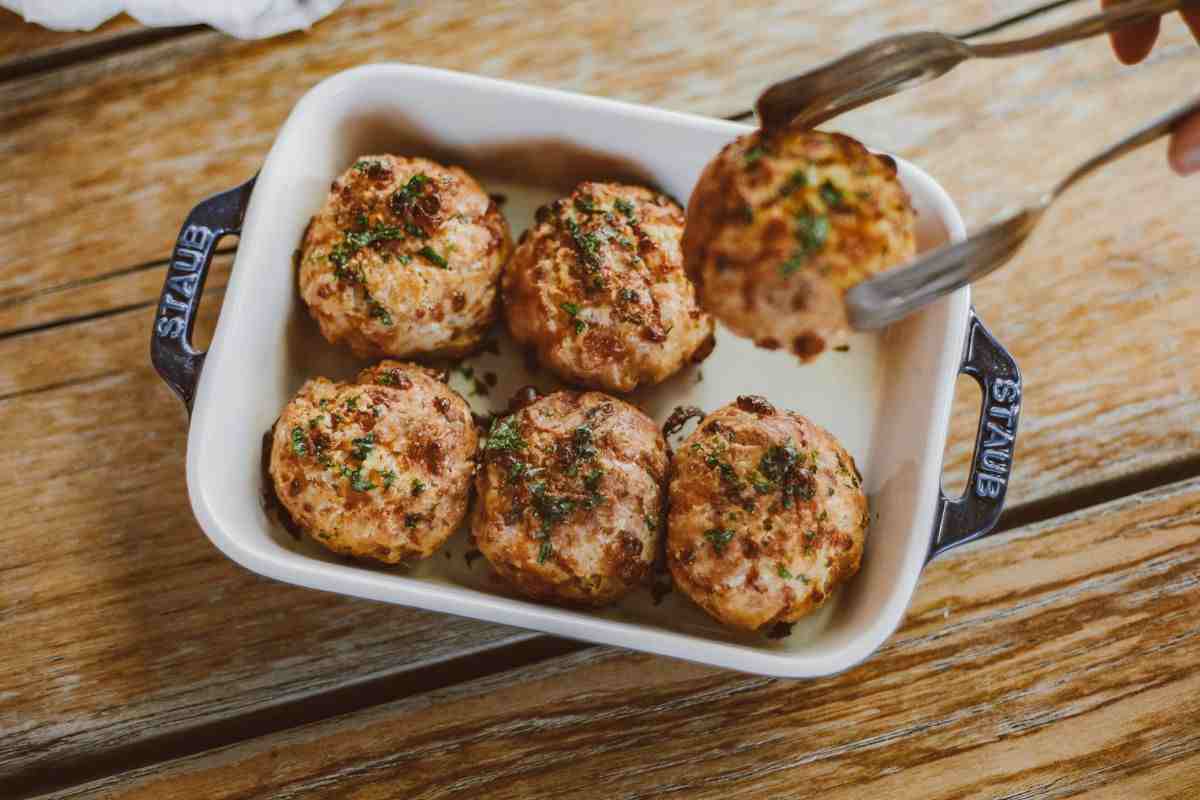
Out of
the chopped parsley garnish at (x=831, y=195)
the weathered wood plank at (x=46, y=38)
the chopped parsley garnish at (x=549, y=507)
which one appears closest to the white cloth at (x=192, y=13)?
the weathered wood plank at (x=46, y=38)

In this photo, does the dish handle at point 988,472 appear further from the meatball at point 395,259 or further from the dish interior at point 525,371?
the meatball at point 395,259

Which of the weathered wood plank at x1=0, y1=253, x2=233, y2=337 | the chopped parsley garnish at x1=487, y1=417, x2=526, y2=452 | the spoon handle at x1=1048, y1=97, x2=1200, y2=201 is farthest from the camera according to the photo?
the weathered wood plank at x1=0, y1=253, x2=233, y2=337

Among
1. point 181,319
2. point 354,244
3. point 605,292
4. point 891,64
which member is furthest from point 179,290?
point 891,64

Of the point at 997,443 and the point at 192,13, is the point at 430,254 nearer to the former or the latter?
the point at 192,13

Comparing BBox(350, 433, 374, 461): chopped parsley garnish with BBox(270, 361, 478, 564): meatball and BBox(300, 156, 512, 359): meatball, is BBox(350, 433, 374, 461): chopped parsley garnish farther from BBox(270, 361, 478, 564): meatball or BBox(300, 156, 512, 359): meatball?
BBox(300, 156, 512, 359): meatball

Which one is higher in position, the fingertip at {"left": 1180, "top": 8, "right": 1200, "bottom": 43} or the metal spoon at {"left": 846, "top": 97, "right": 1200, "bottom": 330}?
the fingertip at {"left": 1180, "top": 8, "right": 1200, "bottom": 43}

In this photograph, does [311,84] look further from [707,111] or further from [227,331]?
[707,111]

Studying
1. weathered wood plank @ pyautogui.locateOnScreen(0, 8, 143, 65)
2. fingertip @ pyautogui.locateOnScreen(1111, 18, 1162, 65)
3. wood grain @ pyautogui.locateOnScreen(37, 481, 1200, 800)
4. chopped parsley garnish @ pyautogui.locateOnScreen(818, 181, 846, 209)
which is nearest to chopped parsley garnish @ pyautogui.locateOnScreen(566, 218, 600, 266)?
chopped parsley garnish @ pyautogui.locateOnScreen(818, 181, 846, 209)

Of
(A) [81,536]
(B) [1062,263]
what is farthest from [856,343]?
(A) [81,536]
